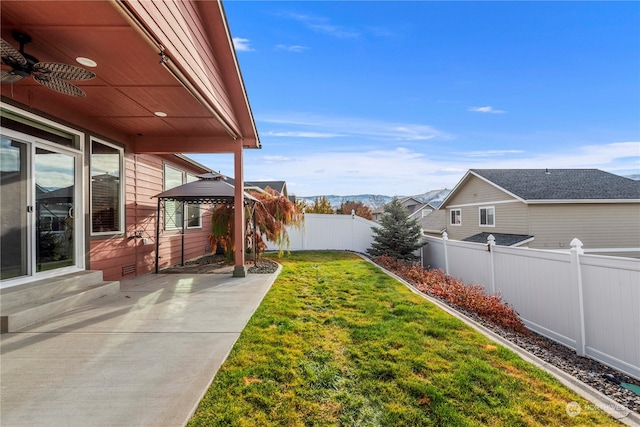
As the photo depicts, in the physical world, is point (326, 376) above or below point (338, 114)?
below

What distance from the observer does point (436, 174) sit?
32875 millimetres

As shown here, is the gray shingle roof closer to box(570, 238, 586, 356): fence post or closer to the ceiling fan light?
box(570, 238, 586, 356): fence post

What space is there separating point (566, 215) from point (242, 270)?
50.8 ft

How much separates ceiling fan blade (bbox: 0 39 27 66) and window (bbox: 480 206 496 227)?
59.2 feet

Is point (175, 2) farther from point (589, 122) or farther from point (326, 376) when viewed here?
point (589, 122)

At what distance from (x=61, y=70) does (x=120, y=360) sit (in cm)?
310

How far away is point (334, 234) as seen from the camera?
13.3 meters

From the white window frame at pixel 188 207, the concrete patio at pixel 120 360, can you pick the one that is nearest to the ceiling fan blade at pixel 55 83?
the concrete patio at pixel 120 360

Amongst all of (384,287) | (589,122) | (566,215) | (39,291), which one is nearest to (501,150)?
(589,122)

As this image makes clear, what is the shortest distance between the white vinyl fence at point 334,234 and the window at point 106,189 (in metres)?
7.55

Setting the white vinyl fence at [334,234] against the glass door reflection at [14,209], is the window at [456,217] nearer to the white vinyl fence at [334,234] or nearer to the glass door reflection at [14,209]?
the white vinyl fence at [334,234]

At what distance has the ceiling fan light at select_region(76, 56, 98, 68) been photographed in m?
3.47

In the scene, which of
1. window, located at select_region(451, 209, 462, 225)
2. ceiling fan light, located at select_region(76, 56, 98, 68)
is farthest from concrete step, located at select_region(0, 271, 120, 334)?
window, located at select_region(451, 209, 462, 225)

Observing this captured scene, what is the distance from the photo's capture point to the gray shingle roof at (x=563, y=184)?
14.0 metres
